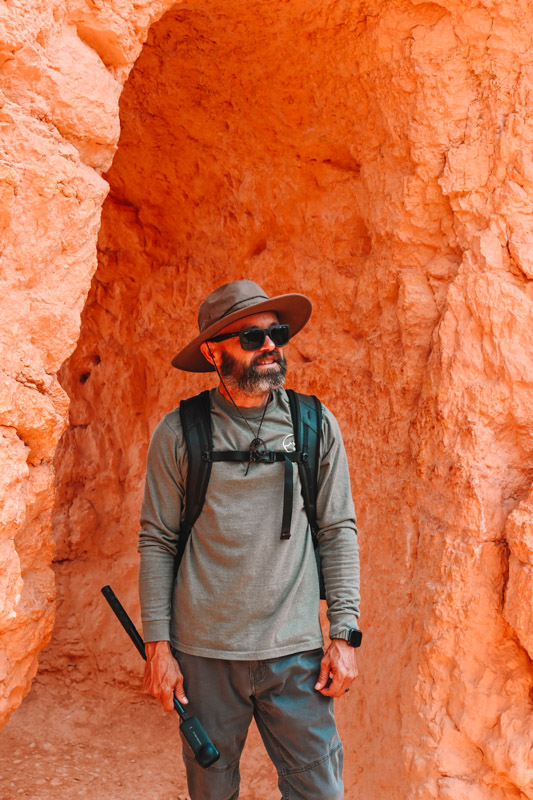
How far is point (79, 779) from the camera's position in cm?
349

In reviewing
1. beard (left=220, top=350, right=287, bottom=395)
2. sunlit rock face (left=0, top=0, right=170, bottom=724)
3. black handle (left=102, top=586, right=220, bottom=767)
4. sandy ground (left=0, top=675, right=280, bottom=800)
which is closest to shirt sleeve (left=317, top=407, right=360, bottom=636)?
Answer: beard (left=220, top=350, right=287, bottom=395)

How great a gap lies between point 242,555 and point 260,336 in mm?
630

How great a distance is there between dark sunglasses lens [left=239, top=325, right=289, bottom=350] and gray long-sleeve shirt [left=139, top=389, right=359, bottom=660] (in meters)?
0.20

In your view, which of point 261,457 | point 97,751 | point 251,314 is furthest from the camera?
point 97,751

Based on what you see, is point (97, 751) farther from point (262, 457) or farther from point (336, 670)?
point (262, 457)

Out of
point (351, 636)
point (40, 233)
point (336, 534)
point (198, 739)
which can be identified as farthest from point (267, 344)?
point (198, 739)

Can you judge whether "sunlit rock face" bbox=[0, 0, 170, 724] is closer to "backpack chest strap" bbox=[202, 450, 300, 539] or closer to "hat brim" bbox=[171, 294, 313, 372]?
"hat brim" bbox=[171, 294, 313, 372]

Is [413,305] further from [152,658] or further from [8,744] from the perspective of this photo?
[8,744]

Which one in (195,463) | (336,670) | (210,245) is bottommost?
Result: (336,670)

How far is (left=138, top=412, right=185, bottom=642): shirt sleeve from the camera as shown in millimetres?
2275

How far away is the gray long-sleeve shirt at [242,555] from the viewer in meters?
2.20

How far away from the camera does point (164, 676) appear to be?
2.23 meters

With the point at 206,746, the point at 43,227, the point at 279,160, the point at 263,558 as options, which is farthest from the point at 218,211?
the point at 206,746

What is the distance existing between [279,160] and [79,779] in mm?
2844
